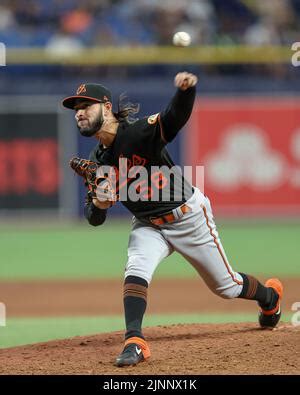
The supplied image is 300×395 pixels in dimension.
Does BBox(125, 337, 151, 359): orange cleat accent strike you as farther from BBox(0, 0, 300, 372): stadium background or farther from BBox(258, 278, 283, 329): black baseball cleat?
BBox(0, 0, 300, 372): stadium background

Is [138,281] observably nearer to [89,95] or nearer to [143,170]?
[143,170]

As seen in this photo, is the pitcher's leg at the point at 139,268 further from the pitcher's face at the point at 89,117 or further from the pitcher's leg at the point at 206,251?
the pitcher's face at the point at 89,117

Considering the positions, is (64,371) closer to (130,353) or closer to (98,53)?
(130,353)

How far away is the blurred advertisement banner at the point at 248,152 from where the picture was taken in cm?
1574

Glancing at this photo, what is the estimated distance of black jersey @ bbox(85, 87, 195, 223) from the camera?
5.37 meters

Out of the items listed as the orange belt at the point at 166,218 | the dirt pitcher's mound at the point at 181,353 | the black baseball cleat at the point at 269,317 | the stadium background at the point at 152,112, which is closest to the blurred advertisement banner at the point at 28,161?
the stadium background at the point at 152,112

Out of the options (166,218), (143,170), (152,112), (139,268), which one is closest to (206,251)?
(166,218)

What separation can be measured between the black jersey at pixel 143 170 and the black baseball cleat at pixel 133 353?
89 centimetres

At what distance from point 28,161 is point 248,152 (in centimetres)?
409

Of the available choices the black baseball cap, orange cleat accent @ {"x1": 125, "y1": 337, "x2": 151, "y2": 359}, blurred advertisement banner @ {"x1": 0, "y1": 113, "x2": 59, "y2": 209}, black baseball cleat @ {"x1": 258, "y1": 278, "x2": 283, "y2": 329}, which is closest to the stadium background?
blurred advertisement banner @ {"x1": 0, "y1": 113, "x2": 59, "y2": 209}

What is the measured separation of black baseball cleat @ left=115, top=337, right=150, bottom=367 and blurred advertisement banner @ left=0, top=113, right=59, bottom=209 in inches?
419

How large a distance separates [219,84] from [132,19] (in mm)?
2366

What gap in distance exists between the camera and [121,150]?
214 inches
